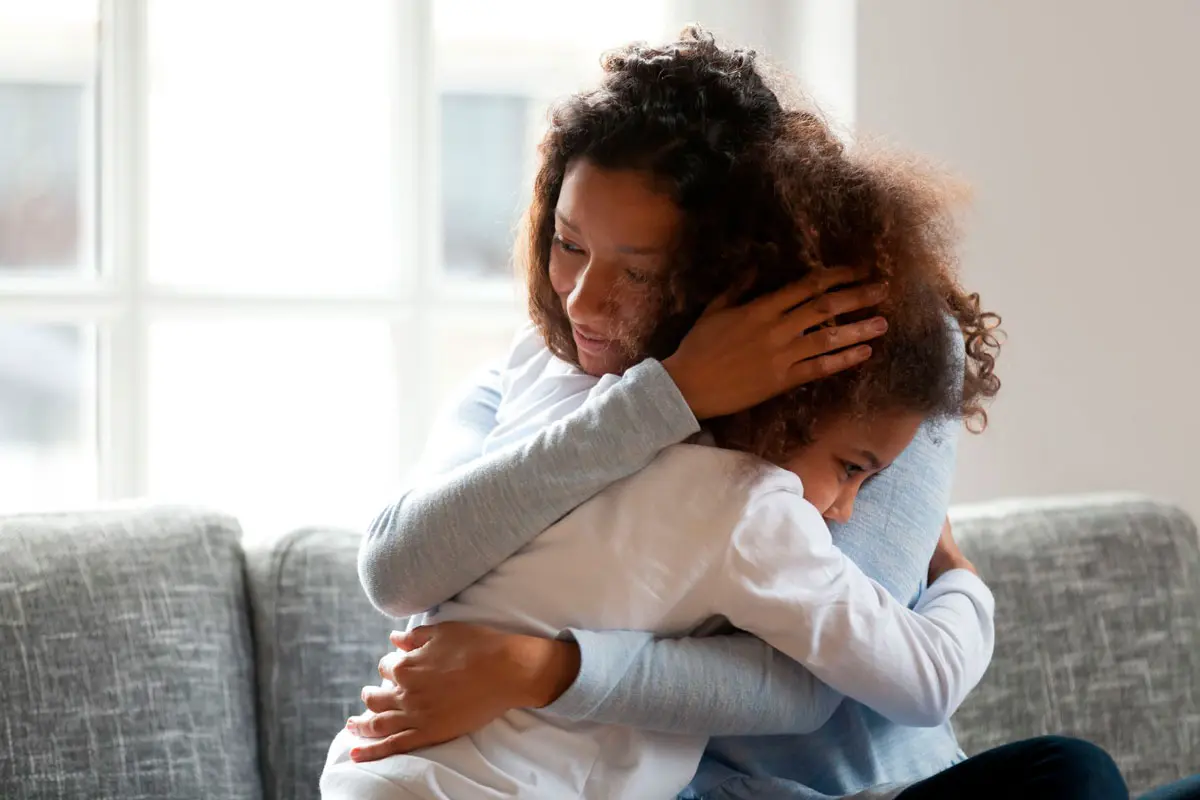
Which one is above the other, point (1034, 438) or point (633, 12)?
point (633, 12)

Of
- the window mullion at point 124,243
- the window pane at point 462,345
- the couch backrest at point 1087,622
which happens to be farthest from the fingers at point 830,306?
the window mullion at point 124,243

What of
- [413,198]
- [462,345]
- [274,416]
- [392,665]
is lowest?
[392,665]

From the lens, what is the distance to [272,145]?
207 centimetres

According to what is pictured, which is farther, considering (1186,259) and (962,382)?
(1186,259)

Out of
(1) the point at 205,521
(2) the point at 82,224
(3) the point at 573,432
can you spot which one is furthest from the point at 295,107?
(3) the point at 573,432

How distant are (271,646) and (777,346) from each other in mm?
708

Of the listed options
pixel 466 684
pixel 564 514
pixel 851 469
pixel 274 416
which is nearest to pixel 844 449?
pixel 851 469

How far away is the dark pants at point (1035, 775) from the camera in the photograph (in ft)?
3.51

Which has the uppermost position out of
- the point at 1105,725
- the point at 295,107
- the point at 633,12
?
the point at 633,12

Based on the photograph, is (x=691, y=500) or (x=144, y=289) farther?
(x=144, y=289)

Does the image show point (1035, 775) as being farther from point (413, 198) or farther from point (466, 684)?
point (413, 198)

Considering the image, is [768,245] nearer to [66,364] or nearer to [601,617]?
[601,617]

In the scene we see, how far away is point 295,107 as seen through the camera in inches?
81.7

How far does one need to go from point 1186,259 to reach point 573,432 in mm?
1385
